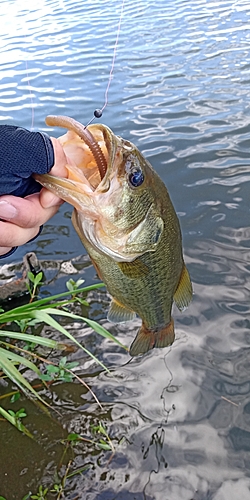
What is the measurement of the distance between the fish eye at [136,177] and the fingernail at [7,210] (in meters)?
0.49

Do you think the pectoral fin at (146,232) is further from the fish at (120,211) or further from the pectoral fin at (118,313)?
the pectoral fin at (118,313)

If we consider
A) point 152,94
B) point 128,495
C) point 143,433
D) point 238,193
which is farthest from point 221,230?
point 152,94

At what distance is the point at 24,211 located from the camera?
2002 millimetres

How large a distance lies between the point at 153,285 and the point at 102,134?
2.39ft

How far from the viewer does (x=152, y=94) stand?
834cm

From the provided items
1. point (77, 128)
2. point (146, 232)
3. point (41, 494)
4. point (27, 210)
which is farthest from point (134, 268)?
point (41, 494)

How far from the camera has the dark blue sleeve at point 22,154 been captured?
1790 millimetres

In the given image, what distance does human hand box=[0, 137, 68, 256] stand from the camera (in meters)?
1.88

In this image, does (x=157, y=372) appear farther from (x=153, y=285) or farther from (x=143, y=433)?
(x=153, y=285)

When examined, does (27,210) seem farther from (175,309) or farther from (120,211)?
(175,309)

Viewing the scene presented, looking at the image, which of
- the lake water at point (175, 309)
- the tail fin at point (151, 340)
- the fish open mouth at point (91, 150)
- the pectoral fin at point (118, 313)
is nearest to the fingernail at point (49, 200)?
the fish open mouth at point (91, 150)

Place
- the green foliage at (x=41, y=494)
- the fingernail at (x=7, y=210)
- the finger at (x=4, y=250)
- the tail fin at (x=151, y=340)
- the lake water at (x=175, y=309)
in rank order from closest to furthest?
the fingernail at (x=7, y=210)
the finger at (x=4, y=250)
the tail fin at (x=151, y=340)
the green foliage at (x=41, y=494)
the lake water at (x=175, y=309)

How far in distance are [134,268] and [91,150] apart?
1.86 feet

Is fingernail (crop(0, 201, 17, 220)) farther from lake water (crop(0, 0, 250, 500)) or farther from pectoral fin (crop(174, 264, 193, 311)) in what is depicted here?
lake water (crop(0, 0, 250, 500))
